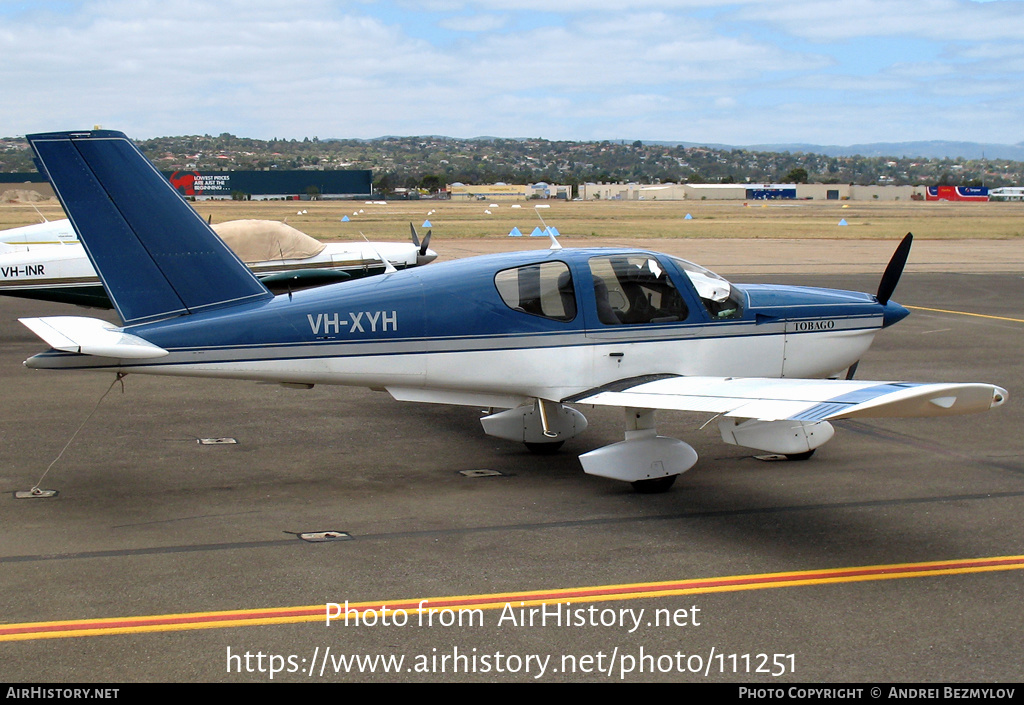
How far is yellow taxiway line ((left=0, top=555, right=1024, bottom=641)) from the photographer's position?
5.75 meters

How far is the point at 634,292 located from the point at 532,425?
6.17ft

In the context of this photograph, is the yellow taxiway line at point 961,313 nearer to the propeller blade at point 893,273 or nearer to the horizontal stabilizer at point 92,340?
the propeller blade at point 893,273

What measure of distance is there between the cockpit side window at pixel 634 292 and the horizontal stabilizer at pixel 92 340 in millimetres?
3912

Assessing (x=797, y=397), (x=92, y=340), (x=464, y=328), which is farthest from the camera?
(x=464, y=328)

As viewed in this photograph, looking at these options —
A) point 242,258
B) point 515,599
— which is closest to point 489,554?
point 515,599

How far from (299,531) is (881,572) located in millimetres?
4320

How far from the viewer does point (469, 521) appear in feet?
25.6

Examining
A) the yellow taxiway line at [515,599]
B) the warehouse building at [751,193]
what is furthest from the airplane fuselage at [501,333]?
the warehouse building at [751,193]

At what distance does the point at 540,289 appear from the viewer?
903 cm

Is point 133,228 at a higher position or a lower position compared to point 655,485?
higher

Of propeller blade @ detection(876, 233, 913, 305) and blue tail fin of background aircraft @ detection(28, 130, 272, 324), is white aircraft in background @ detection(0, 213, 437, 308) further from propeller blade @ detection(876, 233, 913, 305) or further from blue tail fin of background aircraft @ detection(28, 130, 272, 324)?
propeller blade @ detection(876, 233, 913, 305)

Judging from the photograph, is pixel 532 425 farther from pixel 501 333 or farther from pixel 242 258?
pixel 242 258

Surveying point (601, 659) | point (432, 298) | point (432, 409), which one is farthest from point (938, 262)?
point (601, 659)

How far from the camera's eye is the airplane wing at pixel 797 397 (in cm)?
632
